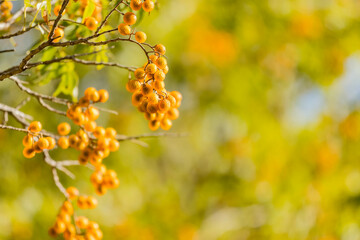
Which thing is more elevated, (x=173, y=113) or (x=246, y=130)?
(x=246, y=130)

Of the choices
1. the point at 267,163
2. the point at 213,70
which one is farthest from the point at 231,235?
the point at 213,70

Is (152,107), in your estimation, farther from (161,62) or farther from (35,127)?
(35,127)

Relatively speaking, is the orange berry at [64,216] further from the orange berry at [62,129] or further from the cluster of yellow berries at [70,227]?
the orange berry at [62,129]

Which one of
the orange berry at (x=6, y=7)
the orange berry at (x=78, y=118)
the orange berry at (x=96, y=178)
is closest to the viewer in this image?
the orange berry at (x=78, y=118)

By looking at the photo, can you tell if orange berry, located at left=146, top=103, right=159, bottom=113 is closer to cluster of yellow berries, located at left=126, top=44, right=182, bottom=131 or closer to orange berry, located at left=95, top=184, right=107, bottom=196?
cluster of yellow berries, located at left=126, top=44, right=182, bottom=131

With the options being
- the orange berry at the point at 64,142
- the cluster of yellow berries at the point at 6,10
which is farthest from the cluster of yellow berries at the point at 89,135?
the cluster of yellow berries at the point at 6,10

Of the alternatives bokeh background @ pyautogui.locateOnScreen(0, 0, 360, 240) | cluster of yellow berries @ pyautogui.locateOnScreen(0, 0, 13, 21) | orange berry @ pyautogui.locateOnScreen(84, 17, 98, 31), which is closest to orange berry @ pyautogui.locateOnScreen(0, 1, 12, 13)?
cluster of yellow berries @ pyautogui.locateOnScreen(0, 0, 13, 21)

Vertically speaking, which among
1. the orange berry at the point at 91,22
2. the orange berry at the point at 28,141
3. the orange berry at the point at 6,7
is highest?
the orange berry at the point at 6,7

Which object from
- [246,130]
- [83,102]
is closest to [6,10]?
[83,102]

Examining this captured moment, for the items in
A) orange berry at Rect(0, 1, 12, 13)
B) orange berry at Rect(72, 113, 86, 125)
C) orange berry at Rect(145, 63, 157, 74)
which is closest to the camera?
orange berry at Rect(145, 63, 157, 74)
